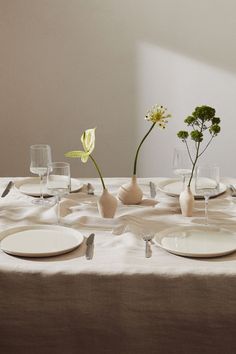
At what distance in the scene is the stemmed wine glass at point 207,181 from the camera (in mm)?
1600

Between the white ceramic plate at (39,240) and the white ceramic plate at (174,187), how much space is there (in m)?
0.50

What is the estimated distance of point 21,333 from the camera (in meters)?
1.29

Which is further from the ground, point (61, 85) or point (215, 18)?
point (215, 18)

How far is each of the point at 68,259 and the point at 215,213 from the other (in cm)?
57

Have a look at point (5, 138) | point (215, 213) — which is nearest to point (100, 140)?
point (5, 138)

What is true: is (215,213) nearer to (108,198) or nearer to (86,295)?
(108,198)

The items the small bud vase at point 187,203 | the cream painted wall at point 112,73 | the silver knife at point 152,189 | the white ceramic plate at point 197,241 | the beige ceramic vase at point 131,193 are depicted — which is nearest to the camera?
the white ceramic plate at point 197,241

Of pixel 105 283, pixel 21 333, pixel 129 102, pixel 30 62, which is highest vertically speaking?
pixel 30 62

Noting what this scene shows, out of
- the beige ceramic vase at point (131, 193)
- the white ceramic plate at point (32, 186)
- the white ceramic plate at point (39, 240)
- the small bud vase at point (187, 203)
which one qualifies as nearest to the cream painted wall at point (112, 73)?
the white ceramic plate at point (32, 186)

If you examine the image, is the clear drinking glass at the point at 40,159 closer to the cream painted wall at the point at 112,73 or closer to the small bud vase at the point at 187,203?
the small bud vase at the point at 187,203

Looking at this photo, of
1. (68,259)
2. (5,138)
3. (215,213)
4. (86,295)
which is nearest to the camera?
(86,295)

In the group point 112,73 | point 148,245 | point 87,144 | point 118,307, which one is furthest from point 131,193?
point 112,73

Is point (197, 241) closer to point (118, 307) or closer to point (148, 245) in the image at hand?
point (148, 245)

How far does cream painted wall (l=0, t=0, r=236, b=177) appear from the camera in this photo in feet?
10.9
